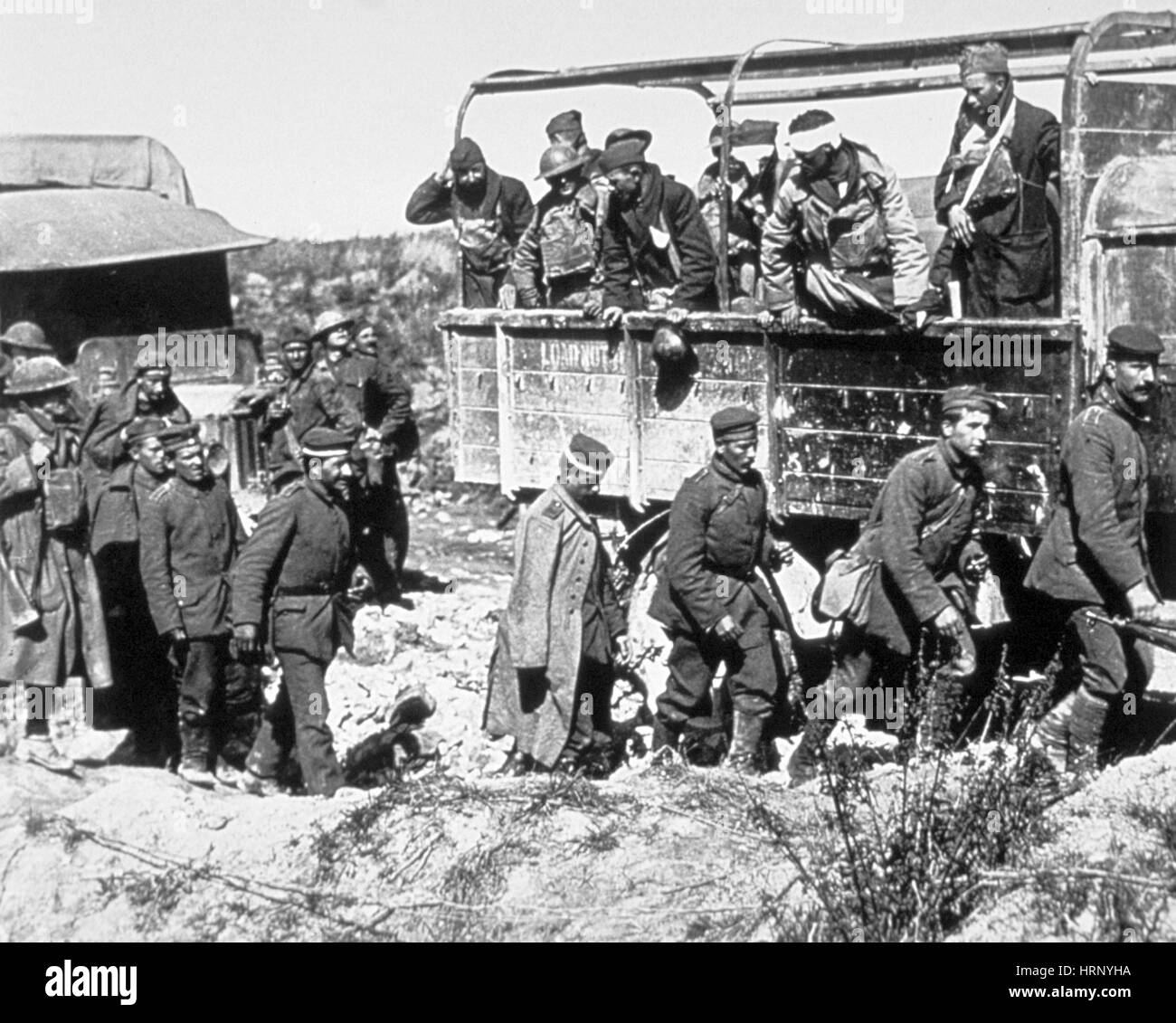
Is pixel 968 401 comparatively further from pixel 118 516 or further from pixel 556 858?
pixel 118 516

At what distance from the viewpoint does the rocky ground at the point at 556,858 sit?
17.4 ft

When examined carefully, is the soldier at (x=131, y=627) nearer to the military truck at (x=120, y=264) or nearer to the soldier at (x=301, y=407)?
the soldier at (x=301, y=407)

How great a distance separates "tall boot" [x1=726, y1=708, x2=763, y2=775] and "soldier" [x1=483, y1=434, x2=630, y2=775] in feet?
1.99

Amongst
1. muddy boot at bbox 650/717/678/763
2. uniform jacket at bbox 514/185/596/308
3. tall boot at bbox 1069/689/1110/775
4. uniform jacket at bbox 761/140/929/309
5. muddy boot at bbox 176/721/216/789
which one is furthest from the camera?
uniform jacket at bbox 514/185/596/308

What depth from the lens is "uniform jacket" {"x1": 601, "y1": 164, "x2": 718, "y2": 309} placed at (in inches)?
366

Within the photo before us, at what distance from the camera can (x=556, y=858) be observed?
19.9 feet

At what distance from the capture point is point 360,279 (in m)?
19.5

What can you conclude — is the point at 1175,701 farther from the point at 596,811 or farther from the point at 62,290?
the point at 62,290

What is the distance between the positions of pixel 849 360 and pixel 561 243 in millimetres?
2209

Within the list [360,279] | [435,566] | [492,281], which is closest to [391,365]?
[360,279]

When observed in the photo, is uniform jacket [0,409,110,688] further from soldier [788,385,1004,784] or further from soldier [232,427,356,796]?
soldier [788,385,1004,784]

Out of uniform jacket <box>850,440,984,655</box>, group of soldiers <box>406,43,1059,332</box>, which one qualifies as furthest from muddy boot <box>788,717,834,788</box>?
group of soldiers <box>406,43,1059,332</box>

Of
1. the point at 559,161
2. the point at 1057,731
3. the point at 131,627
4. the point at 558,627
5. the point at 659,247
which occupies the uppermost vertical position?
the point at 559,161

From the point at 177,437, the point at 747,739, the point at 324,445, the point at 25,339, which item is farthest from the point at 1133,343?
the point at 25,339
